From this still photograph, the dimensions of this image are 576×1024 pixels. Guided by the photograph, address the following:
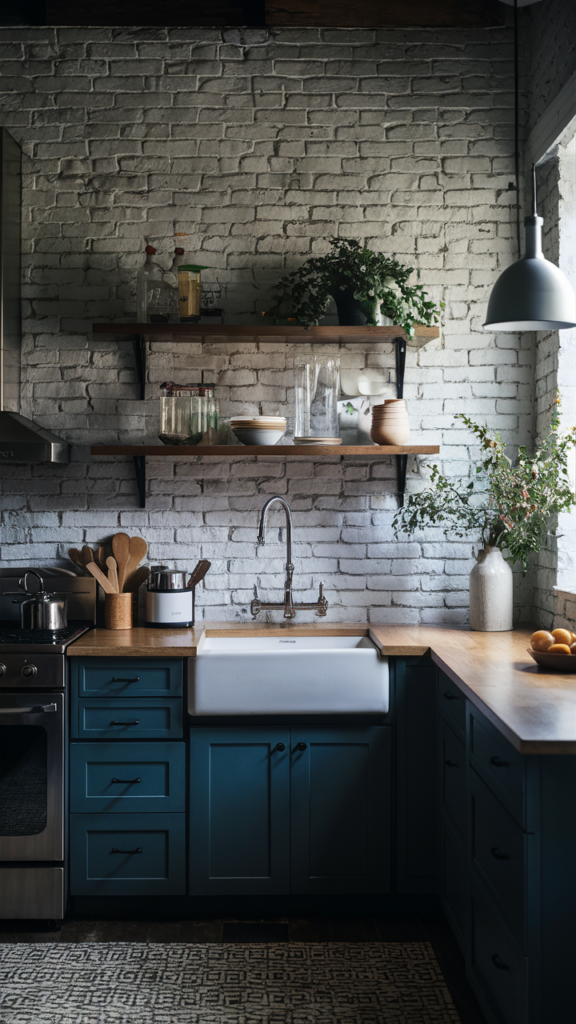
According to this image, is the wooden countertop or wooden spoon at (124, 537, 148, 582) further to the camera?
wooden spoon at (124, 537, 148, 582)

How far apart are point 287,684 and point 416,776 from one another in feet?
1.75

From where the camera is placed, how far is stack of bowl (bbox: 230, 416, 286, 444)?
118 inches

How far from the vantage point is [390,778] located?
2.71 m

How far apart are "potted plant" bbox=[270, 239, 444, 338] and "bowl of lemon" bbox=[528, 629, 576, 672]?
126 cm

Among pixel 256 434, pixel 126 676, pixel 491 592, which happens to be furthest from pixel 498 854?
pixel 256 434

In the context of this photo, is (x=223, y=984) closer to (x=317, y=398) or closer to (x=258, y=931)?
(x=258, y=931)

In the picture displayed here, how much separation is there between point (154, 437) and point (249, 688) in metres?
1.16

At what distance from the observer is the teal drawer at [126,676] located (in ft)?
8.94

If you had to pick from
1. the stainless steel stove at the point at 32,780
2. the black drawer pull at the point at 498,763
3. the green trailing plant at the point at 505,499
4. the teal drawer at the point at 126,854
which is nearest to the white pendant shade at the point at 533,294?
the green trailing plant at the point at 505,499

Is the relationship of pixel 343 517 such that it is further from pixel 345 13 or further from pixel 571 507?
pixel 345 13

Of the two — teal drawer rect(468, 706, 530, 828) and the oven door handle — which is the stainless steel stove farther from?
teal drawer rect(468, 706, 530, 828)

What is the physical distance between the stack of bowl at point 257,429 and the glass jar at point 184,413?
0.14 m

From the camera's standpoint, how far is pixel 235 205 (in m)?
3.30

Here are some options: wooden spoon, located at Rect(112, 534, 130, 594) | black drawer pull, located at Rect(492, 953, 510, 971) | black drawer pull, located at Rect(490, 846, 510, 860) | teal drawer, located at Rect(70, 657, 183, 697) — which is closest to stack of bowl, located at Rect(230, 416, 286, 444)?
wooden spoon, located at Rect(112, 534, 130, 594)
